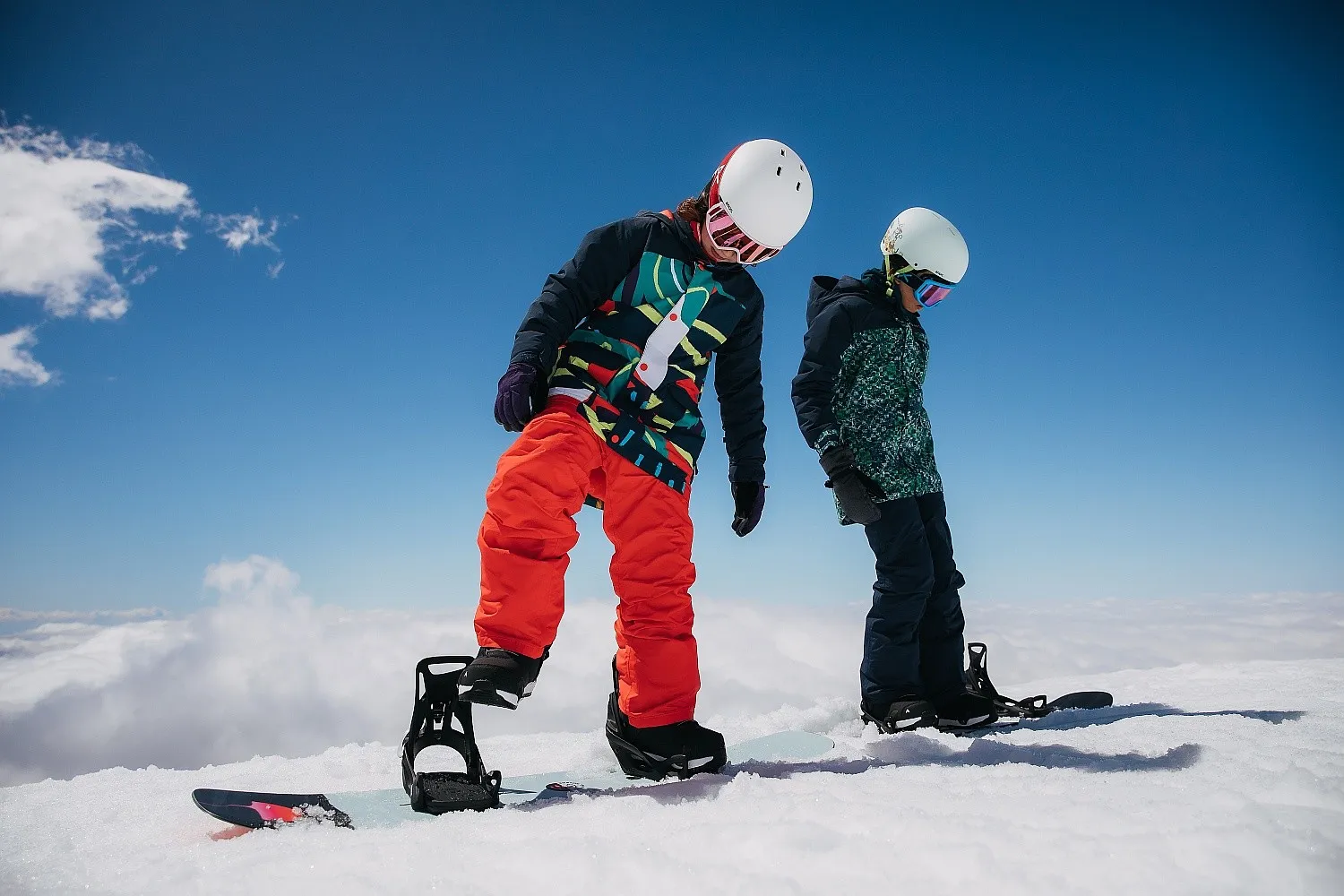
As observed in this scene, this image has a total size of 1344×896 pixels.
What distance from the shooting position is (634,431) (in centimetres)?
256

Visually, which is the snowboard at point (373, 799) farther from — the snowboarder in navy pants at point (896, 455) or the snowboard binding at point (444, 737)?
the snowboarder in navy pants at point (896, 455)

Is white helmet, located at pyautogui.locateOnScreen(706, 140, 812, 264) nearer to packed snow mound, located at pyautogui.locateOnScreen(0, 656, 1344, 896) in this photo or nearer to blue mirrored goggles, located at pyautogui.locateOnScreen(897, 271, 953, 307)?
blue mirrored goggles, located at pyautogui.locateOnScreen(897, 271, 953, 307)

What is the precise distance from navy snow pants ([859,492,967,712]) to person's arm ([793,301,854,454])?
48 cm

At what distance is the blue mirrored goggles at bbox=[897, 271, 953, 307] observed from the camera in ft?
12.1

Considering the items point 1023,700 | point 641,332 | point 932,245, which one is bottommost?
point 1023,700

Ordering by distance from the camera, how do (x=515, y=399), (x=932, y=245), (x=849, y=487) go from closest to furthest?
(x=515, y=399)
(x=849, y=487)
(x=932, y=245)

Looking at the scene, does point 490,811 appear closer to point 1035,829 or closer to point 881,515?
point 1035,829

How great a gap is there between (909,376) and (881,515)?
0.75 metres

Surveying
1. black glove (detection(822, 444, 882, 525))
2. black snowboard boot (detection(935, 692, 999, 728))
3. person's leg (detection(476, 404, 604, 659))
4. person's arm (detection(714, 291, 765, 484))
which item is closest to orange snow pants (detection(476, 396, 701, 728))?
person's leg (detection(476, 404, 604, 659))

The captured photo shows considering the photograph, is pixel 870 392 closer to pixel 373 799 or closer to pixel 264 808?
pixel 373 799

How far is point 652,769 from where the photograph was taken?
239 centimetres

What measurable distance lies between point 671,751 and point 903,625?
1.51 m

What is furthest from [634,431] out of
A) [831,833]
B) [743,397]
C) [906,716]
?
[906,716]

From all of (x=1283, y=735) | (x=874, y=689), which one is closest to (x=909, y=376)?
(x=874, y=689)
